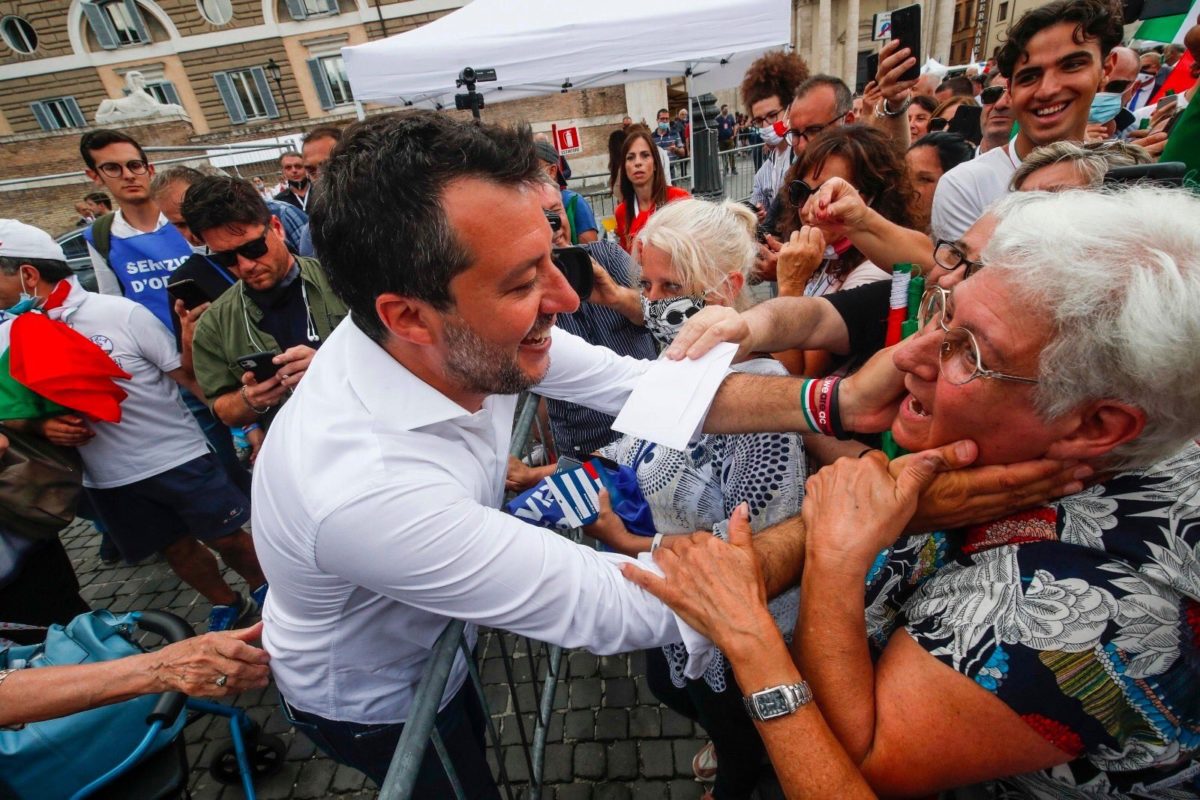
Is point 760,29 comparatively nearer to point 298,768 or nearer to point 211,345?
point 211,345

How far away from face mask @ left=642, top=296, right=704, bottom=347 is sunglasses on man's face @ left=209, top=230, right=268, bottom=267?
6.68ft

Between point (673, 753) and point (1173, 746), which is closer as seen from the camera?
point (1173, 746)

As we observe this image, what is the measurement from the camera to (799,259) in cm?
256

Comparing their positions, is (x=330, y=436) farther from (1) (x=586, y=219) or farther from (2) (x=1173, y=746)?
(1) (x=586, y=219)

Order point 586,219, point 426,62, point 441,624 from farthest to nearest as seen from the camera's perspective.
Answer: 1. point 426,62
2. point 586,219
3. point 441,624

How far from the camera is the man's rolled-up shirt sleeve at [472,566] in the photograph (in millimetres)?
1197

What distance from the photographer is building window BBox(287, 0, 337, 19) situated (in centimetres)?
2717

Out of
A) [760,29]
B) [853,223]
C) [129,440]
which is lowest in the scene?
[129,440]

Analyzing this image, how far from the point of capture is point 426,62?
6.50 m

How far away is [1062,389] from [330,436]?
1556mm

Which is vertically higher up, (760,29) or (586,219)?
(760,29)

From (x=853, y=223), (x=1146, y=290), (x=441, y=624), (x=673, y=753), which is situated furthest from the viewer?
(x=673, y=753)

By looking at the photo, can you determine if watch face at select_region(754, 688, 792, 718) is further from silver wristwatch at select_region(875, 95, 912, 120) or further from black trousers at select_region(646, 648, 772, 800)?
silver wristwatch at select_region(875, 95, 912, 120)

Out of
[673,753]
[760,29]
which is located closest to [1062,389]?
[673,753]
